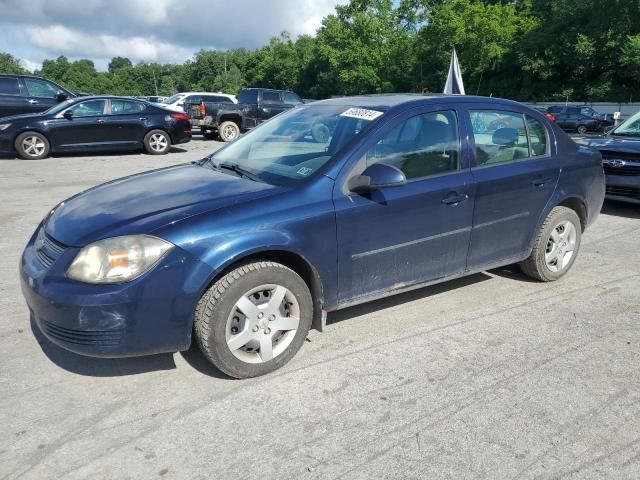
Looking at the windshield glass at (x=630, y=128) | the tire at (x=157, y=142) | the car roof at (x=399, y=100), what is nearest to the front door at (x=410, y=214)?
the car roof at (x=399, y=100)

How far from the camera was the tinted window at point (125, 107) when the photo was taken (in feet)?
44.7

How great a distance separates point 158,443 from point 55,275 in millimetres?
1057

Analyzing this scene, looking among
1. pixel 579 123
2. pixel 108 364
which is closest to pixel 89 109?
pixel 108 364

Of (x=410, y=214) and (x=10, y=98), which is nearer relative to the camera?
(x=410, y=214)

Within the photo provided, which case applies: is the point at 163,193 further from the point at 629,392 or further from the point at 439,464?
the point at 629,392

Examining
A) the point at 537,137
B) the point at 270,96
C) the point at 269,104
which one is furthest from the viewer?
the point at 270,96

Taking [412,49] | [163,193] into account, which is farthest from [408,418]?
[412,49]

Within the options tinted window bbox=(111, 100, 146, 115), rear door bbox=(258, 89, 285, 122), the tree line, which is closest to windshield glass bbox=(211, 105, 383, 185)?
tinted window bbox=(111, 100, 146, 115)

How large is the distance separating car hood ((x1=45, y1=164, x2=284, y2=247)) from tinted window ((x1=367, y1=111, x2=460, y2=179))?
84 cm

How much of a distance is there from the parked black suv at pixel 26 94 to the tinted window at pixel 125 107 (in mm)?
2225

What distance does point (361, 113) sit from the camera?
387 cm

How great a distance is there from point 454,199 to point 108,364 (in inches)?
101

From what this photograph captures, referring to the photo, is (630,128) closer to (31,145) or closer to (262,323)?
(262,323)

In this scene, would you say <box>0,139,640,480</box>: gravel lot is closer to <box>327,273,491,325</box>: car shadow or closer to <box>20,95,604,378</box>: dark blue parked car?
<box>327,273,491,325</box>: car shadow
